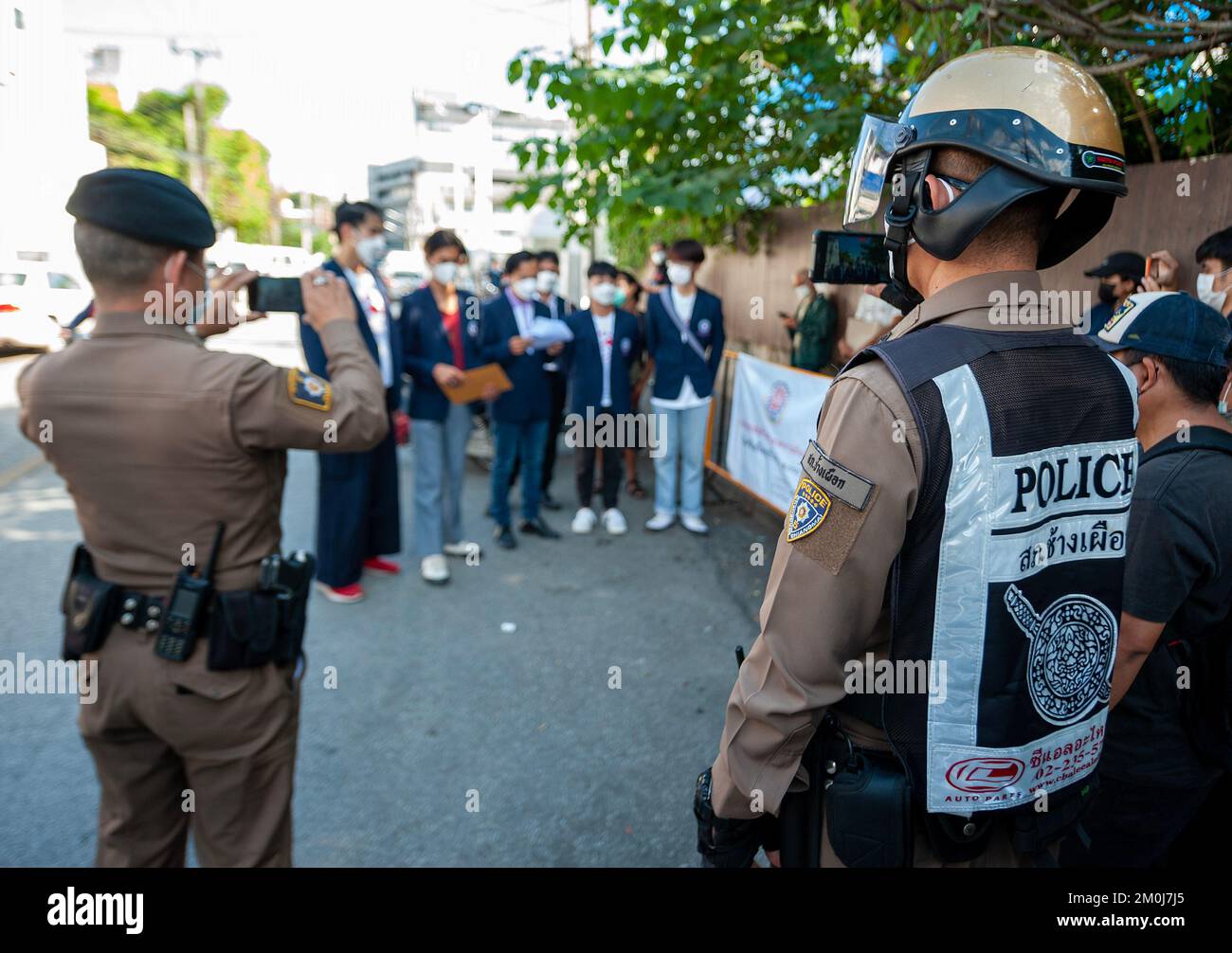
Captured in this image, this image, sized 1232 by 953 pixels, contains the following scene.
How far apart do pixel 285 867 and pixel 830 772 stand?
55.6 inches

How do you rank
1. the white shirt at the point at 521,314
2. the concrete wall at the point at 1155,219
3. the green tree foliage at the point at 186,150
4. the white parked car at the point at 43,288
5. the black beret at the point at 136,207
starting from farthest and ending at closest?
1. the green tree foliage at the point at 186,150
2. the white parked car at the point at 43,288
3. the white shirt at the point at 521,314
4. the concrete wall at the point at 1155,219
5. the black beret at the point at 136,207

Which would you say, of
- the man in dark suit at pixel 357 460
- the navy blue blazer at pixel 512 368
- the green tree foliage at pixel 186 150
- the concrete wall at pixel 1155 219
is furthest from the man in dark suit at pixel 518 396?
the green tree foliage at pixel 186 150

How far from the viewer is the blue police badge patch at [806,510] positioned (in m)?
1.26

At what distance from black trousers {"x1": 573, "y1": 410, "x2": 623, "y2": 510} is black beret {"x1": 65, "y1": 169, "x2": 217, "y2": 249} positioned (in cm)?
460

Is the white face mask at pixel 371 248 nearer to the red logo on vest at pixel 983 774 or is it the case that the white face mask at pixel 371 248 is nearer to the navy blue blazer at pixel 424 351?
the navy blue blazer at pixel 424 351

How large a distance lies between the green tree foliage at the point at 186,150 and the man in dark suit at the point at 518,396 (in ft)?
88.1

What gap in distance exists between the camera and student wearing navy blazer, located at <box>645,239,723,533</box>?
6312 millimetres

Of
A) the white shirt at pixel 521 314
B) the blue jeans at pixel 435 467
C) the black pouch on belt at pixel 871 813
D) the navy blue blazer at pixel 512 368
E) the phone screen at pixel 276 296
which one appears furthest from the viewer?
the white shirt at pixel 521 314

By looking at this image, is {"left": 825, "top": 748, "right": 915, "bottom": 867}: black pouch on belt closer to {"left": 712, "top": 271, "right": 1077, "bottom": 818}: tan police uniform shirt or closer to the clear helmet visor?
{"left": 712, "top": 271, "right": 1077, "bottom": 818}: tan police uniform shirt

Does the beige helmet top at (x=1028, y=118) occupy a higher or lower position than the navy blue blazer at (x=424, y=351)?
higher

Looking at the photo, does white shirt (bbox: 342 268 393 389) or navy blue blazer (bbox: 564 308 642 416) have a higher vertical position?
white shirt (bbox: 342 268 393 389)

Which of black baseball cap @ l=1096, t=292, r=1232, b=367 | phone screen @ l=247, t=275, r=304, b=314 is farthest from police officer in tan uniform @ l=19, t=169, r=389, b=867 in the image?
black baseball cap @ l=1096, t=292, r=1232, b=367

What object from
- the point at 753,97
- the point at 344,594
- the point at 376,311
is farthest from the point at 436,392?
the point at 753,97
